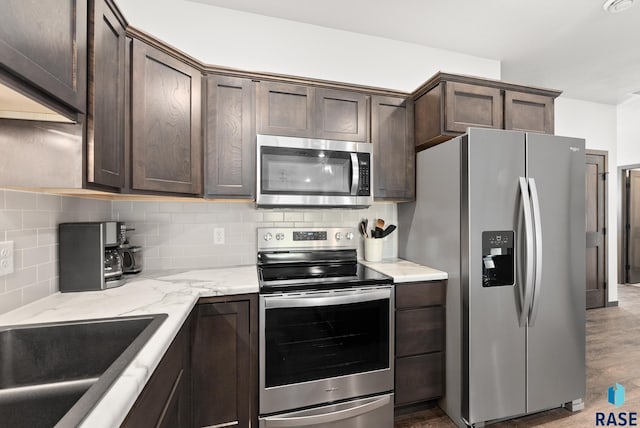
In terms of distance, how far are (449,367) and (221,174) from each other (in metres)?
1.88

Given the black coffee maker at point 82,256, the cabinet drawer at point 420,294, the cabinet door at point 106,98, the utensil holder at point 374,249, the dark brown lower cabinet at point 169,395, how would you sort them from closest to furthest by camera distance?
the dark brown lower cabinet at point 169,395 → the cabinet door at point 106,98 → the black coffee maker at point 82,256 → the cabinet drawer at point 420,294 → the utensil holder at point 374,249

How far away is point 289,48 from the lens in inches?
89.0

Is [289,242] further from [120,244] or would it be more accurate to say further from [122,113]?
[122,113]

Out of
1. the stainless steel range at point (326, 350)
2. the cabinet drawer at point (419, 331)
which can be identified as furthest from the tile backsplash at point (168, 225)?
the cabinet drawer at point (419, 331)

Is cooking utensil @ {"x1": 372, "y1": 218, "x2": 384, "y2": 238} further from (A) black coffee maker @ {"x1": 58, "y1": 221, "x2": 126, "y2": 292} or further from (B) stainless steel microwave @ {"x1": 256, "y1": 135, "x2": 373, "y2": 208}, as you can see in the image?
(A) black coffee maker @ {"x1": 58, "y1": 221, "x2": 126, "y2": 292}

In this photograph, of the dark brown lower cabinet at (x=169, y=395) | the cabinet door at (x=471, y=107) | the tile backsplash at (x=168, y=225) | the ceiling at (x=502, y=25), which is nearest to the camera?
the dark brown lower cabinet at (x=169, y=395)

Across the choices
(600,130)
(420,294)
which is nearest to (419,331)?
(420,294)

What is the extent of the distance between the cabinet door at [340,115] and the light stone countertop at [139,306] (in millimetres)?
1089

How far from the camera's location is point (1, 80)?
2.23ft

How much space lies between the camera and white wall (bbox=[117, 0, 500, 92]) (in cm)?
202

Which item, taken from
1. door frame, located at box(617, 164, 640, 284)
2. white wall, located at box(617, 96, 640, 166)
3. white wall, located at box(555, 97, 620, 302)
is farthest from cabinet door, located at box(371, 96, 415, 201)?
door frame, located at box(617, 164, 640, 284)

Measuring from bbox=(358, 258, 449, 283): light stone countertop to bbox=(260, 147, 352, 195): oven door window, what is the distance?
1.97 ft

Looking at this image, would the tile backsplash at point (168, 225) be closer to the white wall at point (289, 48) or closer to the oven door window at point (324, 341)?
the oven door window at point (324, 341)

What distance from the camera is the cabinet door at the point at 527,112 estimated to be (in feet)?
6.87
